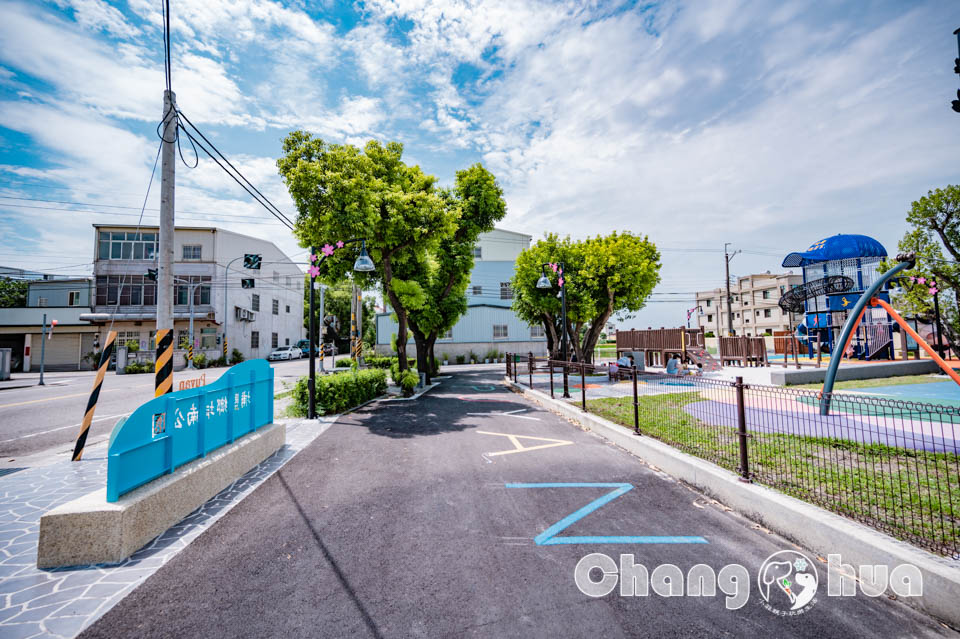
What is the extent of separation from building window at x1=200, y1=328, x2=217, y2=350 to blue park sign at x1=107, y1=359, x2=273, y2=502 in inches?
1343

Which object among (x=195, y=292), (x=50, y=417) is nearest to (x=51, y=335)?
(x=195, y=292)

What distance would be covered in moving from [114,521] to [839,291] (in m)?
29.5

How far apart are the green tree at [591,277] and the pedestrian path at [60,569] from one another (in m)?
17.1

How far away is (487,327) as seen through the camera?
38500 mm

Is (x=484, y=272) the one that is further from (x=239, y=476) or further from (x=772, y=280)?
(x=772, y=280)

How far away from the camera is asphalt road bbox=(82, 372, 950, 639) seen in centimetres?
274

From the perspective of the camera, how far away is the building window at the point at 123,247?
3509 centimetres

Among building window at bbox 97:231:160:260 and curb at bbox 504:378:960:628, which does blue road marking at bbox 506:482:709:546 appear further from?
building window at bbox 97:231:160:260

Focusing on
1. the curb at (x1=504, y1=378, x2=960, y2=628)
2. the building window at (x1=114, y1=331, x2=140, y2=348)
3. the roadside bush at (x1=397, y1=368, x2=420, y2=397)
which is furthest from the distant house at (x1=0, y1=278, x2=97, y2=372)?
the curb at (x1=504, y1=378, x2=960, y2=628)

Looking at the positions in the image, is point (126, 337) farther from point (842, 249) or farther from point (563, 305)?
point (842, 249)

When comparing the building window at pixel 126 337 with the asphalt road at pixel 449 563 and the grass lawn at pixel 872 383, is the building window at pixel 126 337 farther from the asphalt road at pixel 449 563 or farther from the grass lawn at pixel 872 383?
the grass lawn at pixel 872 383

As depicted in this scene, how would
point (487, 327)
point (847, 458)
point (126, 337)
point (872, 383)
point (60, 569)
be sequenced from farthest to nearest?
point (487, 327) → point (126, 337) → point (872, 383) → point (847, 458) → point (60, 569)

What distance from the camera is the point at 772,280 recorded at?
180ft

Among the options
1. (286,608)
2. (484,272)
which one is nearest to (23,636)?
(286,608)
